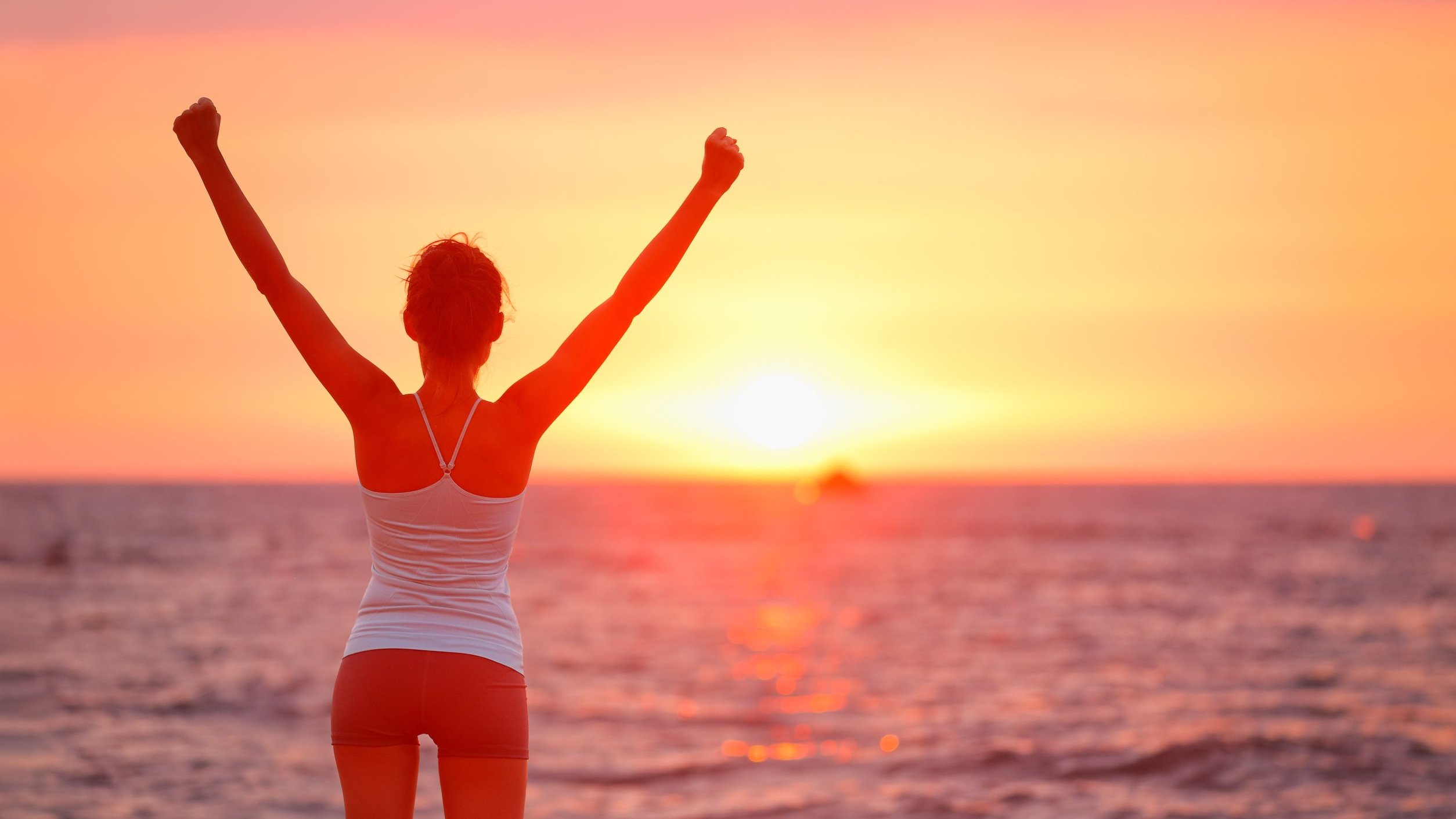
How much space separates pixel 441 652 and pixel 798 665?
63.2 ft

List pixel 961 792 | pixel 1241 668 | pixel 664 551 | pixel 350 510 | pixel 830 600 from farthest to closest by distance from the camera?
pixel 350 510 < pixel 664 551 < pixel 830 600 < pixel 1241 668 < pixel 961 792

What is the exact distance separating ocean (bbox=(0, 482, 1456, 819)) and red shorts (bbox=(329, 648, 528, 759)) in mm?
8744

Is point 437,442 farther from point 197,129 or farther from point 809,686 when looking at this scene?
point 809,686

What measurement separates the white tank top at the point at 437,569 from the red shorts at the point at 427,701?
27 millimetres

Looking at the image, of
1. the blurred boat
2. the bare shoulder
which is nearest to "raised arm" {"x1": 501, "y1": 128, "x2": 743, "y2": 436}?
the bare shoulder

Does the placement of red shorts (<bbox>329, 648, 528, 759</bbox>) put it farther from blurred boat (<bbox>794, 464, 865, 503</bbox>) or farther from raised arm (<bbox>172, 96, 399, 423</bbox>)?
blurred boat (<bbox>794, 464, 865, 503</bbox>)

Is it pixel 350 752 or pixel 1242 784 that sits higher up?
pixel 350 752

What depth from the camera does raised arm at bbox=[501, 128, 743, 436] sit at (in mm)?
2732

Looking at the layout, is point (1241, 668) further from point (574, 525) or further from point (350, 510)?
point (350, 510)

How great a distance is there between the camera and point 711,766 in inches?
522

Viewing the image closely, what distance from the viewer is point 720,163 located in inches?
117

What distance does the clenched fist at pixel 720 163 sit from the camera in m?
2.96

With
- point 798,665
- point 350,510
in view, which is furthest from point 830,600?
point 350,510

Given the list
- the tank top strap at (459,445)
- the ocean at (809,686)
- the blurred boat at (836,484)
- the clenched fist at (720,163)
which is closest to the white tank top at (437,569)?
the tank top strap at (459,445)
